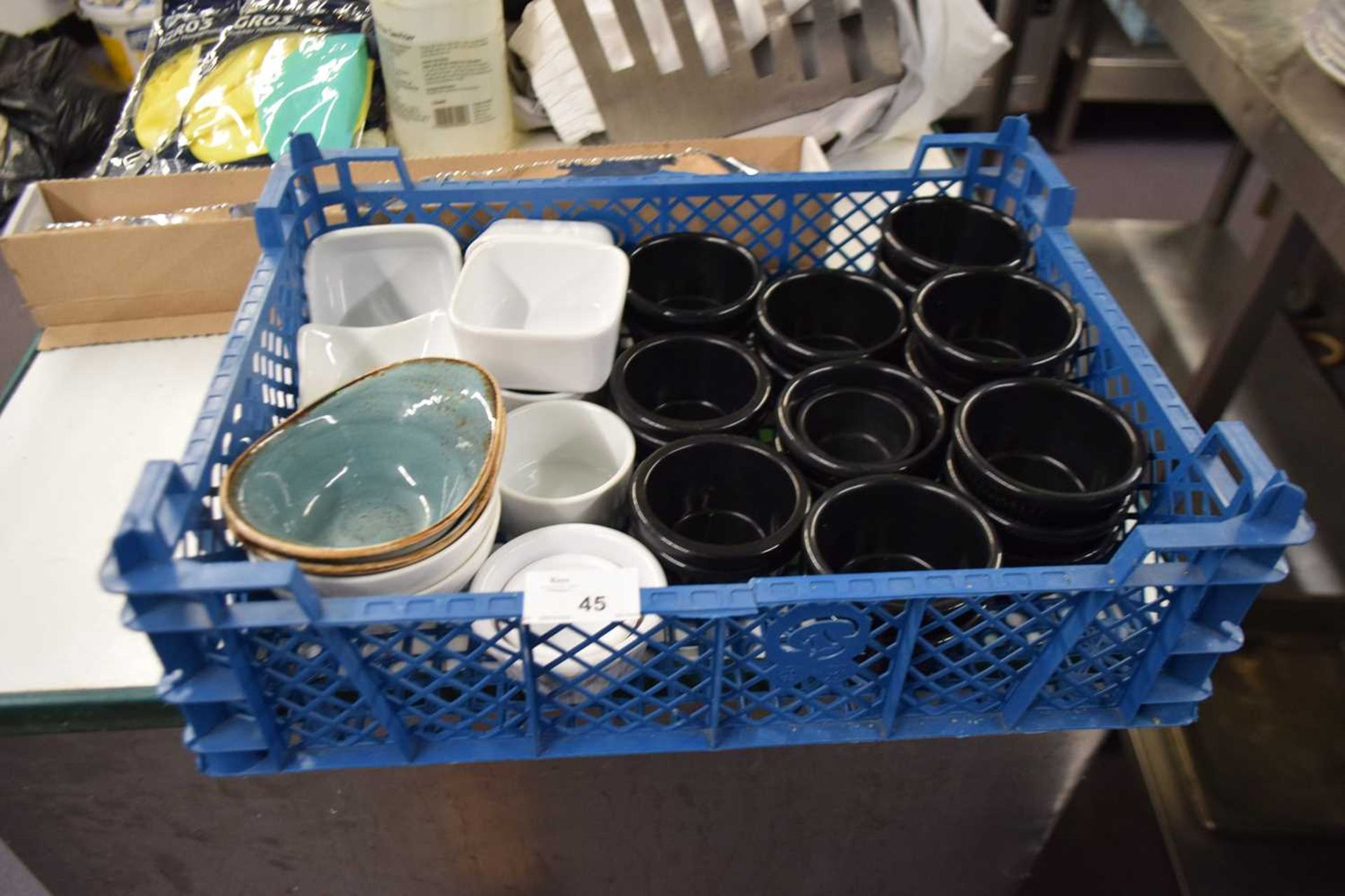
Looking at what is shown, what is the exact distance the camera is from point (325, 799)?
0.69m

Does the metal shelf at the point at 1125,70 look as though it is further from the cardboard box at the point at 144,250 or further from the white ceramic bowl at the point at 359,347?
the white ceramic bowl at the point at 359,347

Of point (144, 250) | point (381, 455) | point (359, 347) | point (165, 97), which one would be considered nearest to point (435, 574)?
point (381, 455)

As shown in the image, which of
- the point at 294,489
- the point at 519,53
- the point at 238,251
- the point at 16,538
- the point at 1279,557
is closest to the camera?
the point at 1279,557

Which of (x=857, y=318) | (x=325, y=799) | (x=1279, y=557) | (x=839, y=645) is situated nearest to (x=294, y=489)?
(x=325, y=799)

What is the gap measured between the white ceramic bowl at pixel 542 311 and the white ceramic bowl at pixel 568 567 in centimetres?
13

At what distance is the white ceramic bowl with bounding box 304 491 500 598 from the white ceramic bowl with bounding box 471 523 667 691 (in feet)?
0.08

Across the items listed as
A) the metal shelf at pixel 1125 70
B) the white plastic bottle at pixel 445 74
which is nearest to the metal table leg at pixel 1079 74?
the metal shelf at pixel 1125 70

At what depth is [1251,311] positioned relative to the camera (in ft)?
3.74

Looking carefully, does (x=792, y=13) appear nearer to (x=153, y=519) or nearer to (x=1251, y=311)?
(x=1251, y=311)

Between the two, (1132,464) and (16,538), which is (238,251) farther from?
(1132,464)

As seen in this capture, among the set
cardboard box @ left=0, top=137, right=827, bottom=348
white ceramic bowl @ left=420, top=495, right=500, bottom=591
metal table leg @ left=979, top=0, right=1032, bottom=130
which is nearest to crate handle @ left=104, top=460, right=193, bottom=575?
white ceramic bowl @ left=420, top=495, right=500, bottom=591

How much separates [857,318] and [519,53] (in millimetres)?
616

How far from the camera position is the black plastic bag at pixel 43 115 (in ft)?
4.88

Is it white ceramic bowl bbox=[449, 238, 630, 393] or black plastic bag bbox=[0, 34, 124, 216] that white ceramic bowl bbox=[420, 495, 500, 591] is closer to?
white ceramic bowl bbox=[449, 238, 630, 393]
